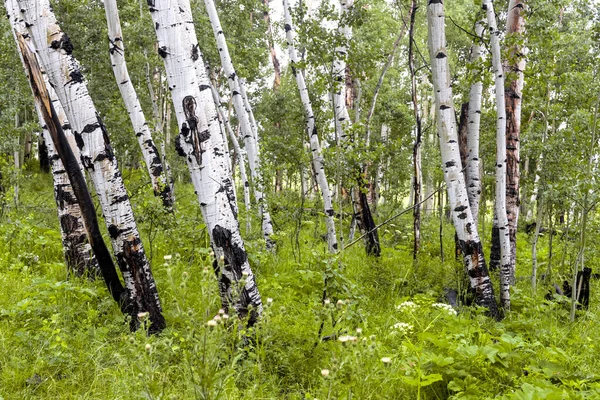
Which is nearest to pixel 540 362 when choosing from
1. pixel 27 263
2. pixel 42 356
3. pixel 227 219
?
pixel 227 219

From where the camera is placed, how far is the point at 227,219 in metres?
3.31

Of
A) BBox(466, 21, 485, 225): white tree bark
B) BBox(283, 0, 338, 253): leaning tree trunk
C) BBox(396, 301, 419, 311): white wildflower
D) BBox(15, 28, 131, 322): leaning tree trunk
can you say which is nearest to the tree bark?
BBox(466, 21, 485, 225): white tree bark

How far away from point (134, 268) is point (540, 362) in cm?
337

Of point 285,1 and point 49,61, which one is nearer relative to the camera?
point 49,61

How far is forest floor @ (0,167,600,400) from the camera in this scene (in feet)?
7.19

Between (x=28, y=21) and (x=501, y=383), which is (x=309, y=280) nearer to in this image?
(x=501, y=383)

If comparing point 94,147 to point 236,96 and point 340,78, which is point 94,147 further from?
point 340,78

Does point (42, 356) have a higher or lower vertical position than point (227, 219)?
lower

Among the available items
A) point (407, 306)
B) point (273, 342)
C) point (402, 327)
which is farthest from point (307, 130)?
point (273, 342)

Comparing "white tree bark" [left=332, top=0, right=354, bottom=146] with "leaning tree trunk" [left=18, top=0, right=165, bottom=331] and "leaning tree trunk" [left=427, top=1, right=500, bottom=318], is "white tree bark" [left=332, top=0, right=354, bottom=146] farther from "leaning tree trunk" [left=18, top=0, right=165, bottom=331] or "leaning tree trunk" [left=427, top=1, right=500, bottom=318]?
"leaning tree trunk" [left=18, top=0, right=165, bottom=331]

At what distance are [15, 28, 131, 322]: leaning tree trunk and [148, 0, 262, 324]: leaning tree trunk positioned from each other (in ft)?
3.60

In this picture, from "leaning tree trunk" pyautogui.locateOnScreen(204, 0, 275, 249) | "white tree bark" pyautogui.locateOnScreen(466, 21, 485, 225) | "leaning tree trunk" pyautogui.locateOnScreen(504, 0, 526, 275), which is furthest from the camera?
"leaning tree trunk" pyautogui.locateOnScreen(204, 0, 275, 249)

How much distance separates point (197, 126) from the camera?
10.6 feet

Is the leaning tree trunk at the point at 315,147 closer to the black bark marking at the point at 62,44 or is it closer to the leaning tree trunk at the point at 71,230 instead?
the leaning tree trunk at the point at 71,230
